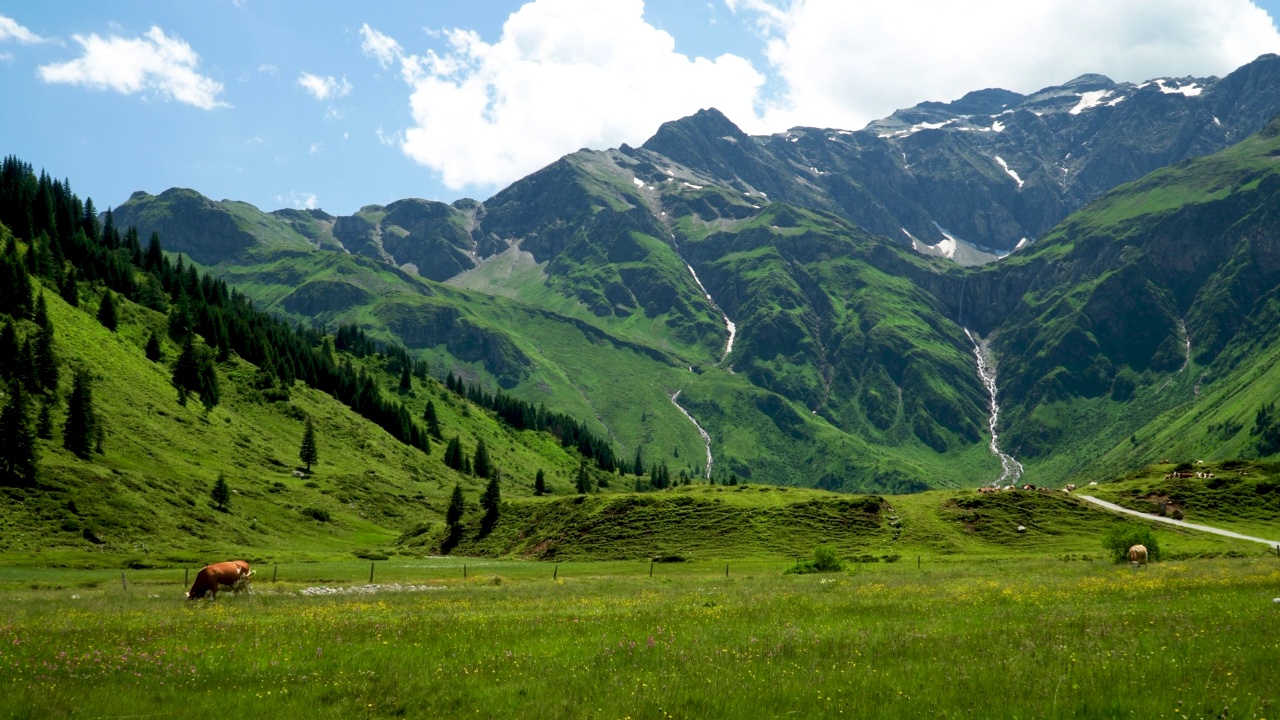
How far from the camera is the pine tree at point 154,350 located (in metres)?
166

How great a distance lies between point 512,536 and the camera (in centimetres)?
10981

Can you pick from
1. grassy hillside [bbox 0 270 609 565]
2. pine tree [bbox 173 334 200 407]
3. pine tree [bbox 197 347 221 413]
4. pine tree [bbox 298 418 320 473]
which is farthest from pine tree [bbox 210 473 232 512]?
pine tree [bbox 173 334 200 407]

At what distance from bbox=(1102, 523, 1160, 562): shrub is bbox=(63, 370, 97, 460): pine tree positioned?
11698 centimetres

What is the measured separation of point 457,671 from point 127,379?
148895mm

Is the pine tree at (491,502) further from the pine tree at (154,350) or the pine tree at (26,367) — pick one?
the pine tree at (154,350)

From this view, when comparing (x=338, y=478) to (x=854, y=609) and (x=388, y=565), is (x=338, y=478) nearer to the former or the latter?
(x=388, y=565)

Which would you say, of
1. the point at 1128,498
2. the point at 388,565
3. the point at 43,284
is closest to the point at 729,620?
the point at 388,565

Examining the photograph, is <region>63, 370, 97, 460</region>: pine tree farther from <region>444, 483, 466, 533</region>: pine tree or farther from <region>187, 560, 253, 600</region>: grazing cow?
<region>187, 560, 253, 600</region>: grazing cow

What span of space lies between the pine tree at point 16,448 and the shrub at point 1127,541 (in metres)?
109

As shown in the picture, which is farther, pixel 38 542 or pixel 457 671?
pixel 38 542

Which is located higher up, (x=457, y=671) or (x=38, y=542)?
(x=457, y=671)

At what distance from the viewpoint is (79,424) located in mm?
105938

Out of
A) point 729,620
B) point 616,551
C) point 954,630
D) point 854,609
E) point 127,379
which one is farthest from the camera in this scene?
point 127,379

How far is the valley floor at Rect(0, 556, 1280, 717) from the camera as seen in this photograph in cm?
1688
